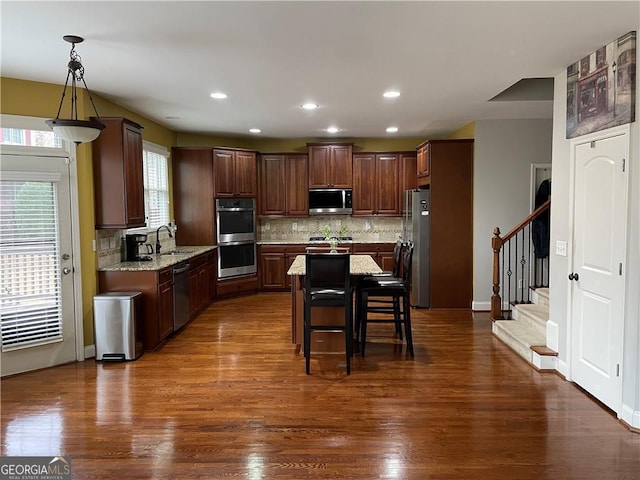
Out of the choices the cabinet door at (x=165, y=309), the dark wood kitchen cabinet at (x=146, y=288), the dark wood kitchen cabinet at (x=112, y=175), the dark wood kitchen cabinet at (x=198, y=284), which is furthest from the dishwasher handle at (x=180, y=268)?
the dark wood kitchen cabinet at (x=112, y=175)

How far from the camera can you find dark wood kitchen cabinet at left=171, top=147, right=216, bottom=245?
295 inches

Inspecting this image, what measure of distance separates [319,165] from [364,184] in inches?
33.9

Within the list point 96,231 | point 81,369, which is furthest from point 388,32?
point 81,369

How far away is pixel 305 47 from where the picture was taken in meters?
3.49

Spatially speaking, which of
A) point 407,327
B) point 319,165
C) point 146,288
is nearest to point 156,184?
point 146,288

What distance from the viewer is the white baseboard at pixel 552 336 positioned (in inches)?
169

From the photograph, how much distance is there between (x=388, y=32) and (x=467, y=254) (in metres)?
4.27

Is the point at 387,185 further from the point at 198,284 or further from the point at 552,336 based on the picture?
the point at 552,336

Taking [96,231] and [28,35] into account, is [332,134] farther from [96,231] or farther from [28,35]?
[28,35]

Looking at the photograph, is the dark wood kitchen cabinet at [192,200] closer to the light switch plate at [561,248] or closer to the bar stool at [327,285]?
the bar stool at [327,285]

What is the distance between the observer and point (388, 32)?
317cm

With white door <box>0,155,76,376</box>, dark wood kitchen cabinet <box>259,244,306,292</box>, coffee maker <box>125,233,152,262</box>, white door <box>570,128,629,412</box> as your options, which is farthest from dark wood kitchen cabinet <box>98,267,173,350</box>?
white door <box>570,128,629,412</box>
